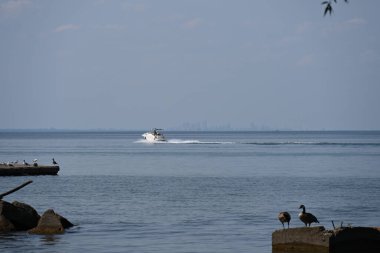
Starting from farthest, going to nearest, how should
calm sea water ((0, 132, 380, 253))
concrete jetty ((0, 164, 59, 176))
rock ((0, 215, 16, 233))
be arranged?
concrete jetty ((0, 164, 59, 176)) < rock ((0, 215, 16, 233)) < calm sea water ((0, 132, 380, 253))

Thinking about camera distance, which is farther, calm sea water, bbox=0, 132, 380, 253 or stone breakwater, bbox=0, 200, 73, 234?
stone breakwater, bbox=0, 200, 73, 234

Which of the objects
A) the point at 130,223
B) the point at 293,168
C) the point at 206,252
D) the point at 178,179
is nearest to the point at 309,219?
the point at 206,252

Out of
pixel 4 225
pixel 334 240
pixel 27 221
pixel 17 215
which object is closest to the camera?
pixel 334 240

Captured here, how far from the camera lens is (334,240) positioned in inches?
1272

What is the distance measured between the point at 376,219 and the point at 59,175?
5788 cm

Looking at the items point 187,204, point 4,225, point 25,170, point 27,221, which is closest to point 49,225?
point 27,221

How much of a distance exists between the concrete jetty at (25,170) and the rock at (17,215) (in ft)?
165

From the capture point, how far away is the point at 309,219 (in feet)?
121

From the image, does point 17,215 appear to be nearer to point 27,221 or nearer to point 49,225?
point 27,221

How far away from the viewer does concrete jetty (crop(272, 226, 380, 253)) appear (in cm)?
3231

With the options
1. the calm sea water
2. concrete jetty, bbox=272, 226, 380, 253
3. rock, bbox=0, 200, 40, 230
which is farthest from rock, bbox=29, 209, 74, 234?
concrete jetty, bbox=272, 226, 380, 253

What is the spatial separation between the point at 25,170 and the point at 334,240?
6742 cm

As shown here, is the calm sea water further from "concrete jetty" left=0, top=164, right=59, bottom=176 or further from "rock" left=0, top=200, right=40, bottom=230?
"concrete jetty" left=0, top=164, right=59, bottom=176

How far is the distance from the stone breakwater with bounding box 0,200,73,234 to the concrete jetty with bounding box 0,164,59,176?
50.2m
